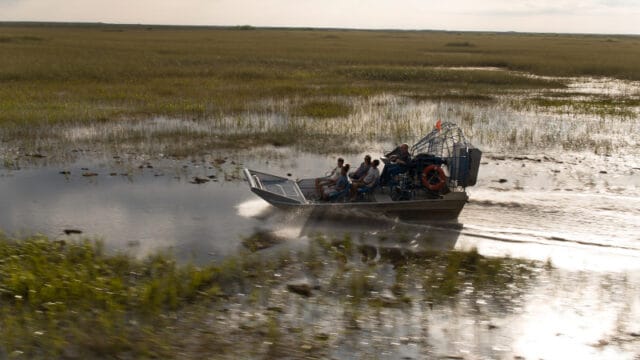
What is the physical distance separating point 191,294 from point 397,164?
6.73 meters

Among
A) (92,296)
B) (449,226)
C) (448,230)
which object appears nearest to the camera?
(92,296)

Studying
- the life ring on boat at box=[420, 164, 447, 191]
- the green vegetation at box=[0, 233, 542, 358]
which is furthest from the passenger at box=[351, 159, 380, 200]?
the green vegetation at box=[0, 233, 542, 358]

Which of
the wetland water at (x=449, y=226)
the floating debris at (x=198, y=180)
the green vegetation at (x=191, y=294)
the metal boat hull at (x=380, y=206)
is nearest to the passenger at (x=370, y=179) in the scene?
the metal boat hull at (x=380, y=206)

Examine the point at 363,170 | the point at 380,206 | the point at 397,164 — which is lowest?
the point at 380,206

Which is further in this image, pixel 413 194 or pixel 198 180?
pixel 198 180

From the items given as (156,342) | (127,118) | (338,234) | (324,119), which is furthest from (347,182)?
(127,118)

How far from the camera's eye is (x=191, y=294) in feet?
31.9

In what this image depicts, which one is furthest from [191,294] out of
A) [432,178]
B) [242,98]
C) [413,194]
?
[242,98]

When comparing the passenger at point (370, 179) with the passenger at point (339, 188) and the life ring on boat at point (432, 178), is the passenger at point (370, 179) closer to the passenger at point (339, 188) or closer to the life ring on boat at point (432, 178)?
the passenger at point (339, 188)

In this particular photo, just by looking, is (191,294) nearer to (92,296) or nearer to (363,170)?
(92,296)

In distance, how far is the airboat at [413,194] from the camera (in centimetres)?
1397

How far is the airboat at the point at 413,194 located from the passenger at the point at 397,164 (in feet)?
0.24

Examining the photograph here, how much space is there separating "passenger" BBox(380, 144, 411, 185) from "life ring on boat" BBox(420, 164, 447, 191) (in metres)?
0.51

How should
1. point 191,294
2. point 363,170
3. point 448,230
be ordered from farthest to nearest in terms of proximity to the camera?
1. point 363,170
2. point 448,230
3. point 191,294
